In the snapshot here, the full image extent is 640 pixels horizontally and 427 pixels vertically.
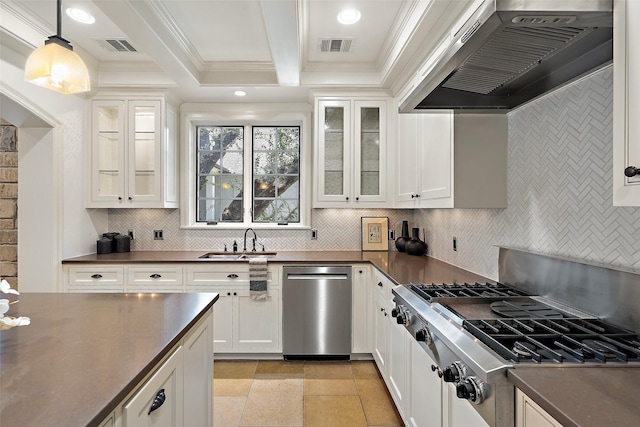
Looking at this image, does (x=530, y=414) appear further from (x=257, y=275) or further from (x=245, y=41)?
(x=245, y=41)

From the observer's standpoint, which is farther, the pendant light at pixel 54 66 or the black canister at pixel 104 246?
the black canister at pixel 104 246

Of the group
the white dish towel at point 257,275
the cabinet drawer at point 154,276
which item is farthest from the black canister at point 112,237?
the white dish towel at point 257,275

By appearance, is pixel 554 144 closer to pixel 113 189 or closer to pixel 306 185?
pixel 306 185

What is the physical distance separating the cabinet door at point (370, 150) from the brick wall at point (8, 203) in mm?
3169

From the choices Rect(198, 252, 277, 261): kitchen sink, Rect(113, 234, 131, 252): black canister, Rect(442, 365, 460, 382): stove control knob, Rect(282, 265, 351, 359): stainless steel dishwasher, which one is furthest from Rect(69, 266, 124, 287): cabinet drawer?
Rect(442, 365, 460, 382): stove control knob

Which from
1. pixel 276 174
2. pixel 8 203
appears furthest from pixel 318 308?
pixel 8 203

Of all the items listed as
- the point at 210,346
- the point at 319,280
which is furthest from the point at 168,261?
the point at 210,346

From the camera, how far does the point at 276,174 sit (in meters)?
4.04

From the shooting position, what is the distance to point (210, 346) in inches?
72.3

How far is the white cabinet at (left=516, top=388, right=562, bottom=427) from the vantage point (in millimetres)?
819

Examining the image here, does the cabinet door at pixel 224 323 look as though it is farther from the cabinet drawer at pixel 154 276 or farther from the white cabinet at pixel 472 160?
the white cabinet at pixel 472 160

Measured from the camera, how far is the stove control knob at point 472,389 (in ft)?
3.35

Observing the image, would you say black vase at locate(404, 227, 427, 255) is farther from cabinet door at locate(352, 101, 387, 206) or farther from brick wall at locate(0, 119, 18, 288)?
brick wall at locate(0, 119, 18, 288)

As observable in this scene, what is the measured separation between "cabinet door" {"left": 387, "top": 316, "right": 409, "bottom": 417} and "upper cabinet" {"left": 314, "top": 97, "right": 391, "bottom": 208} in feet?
4.50
